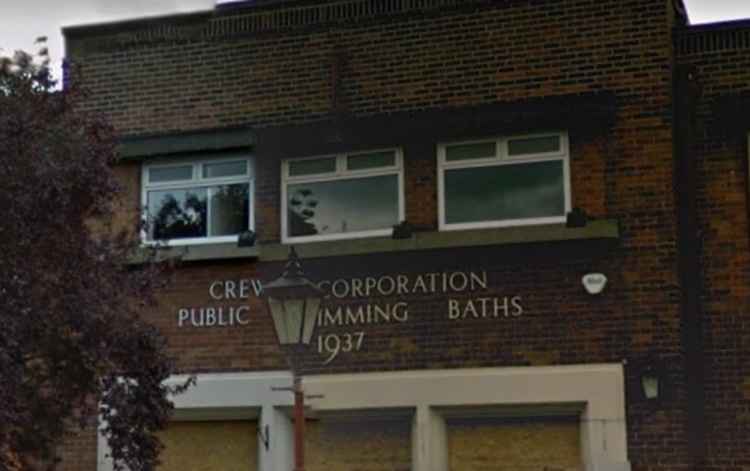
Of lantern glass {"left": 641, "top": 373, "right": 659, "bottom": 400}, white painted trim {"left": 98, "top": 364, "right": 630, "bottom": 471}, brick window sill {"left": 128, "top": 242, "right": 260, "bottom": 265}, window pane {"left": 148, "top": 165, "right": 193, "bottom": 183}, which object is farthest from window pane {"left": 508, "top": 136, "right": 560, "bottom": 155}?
window pane {"left": 148, "top": 165, "right": 193, "bottom": 183}

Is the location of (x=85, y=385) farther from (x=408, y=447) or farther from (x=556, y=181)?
(x=556, y=181)

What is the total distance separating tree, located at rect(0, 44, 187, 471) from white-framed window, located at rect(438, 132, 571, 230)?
4.17 m

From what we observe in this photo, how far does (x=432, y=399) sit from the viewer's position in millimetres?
13523

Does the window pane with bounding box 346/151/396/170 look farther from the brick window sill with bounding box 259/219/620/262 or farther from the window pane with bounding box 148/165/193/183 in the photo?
the window pane with bounding box 148/165/193/183

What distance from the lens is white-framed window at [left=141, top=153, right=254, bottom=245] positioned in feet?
49.0

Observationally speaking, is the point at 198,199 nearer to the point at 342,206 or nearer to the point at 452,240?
the point at 342,206

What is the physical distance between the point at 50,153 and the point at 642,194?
639 cm

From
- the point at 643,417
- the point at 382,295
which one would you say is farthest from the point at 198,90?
the point at 643,417

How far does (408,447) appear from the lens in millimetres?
13773

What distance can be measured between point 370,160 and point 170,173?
259cm

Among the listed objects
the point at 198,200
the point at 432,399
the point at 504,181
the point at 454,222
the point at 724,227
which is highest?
the point at 198,200

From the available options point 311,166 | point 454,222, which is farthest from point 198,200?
point 454,222

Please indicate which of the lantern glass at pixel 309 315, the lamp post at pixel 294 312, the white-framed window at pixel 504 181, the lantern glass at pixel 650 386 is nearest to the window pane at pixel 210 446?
the white-framed window at pixel 504 181

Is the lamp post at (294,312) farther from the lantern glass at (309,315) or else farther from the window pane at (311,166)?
the window pane at (311,166)
